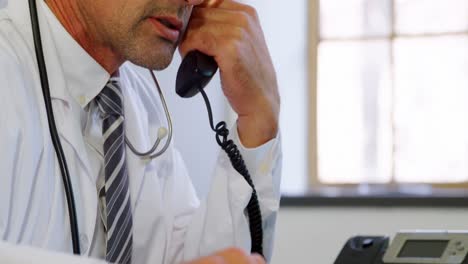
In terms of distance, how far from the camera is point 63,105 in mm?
1379

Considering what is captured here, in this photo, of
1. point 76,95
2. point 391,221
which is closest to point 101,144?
point 76,95

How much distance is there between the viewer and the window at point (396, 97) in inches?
111

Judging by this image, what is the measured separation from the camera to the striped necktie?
134cm

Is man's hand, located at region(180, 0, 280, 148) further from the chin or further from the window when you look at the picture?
the window

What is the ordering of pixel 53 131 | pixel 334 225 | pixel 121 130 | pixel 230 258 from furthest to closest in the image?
pixel 334 225
pixel 121 130
pixel 53 131
pixel 230 258

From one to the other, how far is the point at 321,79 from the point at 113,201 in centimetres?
167

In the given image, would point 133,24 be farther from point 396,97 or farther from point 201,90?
point 396,97

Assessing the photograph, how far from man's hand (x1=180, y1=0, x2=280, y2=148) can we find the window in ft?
4.28

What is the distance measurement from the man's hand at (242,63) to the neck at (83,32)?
0.16m

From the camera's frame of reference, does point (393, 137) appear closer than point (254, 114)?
No

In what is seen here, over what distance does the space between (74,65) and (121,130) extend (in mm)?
129

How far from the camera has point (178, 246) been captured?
1630 millimetres

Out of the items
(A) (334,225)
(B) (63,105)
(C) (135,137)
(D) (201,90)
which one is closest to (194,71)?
(D) (201,90)

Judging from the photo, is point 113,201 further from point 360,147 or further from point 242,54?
point 360,147
